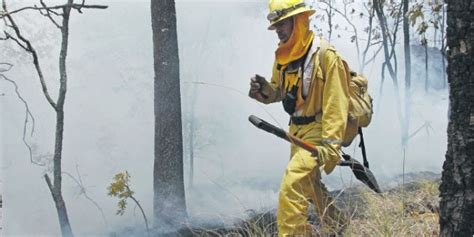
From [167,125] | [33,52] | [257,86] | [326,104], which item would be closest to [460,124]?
[326,104]

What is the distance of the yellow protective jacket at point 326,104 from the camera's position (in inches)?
126

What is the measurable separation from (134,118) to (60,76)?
58 centimetres

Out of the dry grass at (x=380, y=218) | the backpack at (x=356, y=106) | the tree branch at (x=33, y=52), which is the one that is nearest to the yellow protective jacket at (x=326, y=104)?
the backpack at (x=356, y=106)

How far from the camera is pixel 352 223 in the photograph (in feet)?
11.5

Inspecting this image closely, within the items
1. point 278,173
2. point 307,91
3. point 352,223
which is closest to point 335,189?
point 278,173

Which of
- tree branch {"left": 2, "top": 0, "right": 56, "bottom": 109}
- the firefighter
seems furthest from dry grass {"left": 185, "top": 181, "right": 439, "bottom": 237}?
tree branch {"left": 2, "top": 0, "right": 56, "bottom": 109}

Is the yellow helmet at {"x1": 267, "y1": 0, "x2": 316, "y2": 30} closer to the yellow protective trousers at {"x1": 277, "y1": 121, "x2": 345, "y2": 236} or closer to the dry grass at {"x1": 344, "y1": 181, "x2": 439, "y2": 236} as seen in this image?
the yellow protective trousers at {"x1": 277, "y1": 121, "x2": 345, "y2": 236}

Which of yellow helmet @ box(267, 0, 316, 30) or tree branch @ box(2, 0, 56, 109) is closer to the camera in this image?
yellow helmet @ box(267, 0, 316, 30)

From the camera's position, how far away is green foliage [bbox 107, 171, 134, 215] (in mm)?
4785

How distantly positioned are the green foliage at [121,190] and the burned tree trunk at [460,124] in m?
2.61

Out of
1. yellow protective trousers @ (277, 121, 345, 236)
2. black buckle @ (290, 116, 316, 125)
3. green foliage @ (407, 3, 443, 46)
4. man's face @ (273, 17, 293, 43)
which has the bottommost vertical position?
yellow protective trousers @ (277, 121, 345, 236)

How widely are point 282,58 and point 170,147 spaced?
5.76ft

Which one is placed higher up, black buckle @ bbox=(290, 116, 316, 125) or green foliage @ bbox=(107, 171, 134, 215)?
black buckle @ bbox=(290, 116, 316, 125)

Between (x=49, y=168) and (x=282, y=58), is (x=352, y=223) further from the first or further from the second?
(x=49, y=168)
